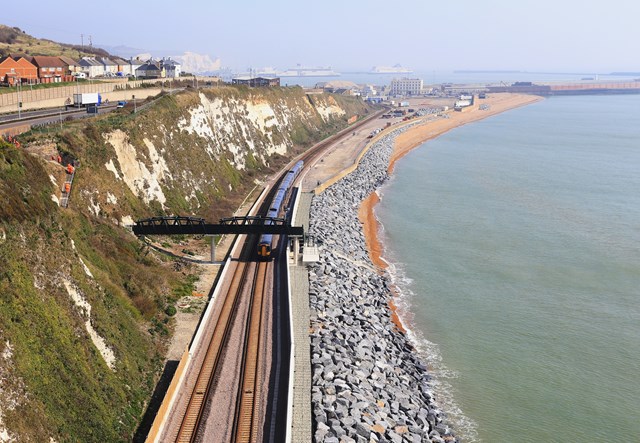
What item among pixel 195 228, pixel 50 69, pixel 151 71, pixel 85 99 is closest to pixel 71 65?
pixel 50 69

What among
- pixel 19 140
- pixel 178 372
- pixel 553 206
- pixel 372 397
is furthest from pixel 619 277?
pixel 19 140

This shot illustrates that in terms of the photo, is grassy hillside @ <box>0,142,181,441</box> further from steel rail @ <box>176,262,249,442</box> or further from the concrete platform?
the concrete platform

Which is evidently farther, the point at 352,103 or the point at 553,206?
the point at 352,103

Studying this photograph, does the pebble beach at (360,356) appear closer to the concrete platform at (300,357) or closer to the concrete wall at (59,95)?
the concrete platform at (300,357)

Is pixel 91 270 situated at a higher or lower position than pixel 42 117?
lower

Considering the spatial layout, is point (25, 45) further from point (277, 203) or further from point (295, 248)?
point (295, 248)

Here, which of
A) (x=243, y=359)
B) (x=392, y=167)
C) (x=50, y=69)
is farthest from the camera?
(x=392, y=167)

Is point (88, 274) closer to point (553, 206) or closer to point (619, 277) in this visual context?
point (619, 277)
